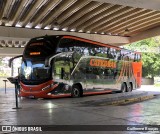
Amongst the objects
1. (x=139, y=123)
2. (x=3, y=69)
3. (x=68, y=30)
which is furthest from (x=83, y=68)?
(x=3, y=69)

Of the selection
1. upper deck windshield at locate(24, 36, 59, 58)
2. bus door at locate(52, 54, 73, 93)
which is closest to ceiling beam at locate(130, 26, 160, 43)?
bus door at locate(52, 54, 73, 93)

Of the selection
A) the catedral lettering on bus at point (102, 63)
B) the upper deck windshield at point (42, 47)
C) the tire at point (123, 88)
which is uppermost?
the upper deck windshield at point (42, 47)

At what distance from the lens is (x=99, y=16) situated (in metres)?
18.2

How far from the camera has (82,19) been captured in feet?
62.1

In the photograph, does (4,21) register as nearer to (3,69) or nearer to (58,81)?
(58,81)

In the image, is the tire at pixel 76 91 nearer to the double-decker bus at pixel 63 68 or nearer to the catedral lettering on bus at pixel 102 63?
the double-decker bus at pixel 63 68

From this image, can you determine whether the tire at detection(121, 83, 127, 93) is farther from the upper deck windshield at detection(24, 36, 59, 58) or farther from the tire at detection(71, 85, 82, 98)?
the upper deck windshield at detection(24, 36, 59, 58)

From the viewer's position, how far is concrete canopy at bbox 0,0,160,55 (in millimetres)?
15336

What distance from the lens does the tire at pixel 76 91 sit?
1582 centimetres

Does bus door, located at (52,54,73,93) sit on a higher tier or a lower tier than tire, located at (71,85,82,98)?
higher

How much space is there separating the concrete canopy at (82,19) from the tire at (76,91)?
431 centimetres

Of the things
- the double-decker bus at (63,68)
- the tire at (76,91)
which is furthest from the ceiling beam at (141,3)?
the tire at (76,91)

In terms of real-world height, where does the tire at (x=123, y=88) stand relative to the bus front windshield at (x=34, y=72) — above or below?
below

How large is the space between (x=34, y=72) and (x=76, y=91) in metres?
2.62
